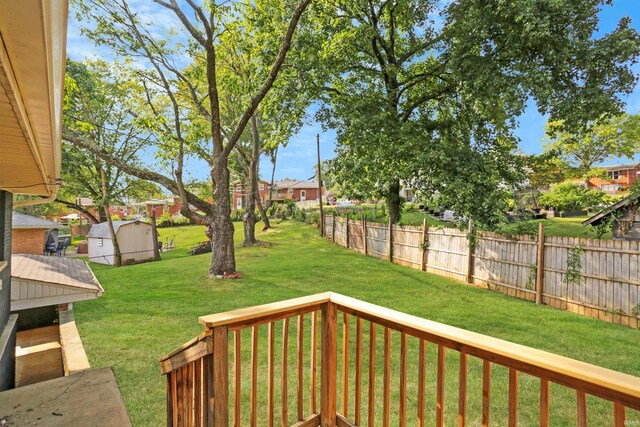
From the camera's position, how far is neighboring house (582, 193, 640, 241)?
656 cm

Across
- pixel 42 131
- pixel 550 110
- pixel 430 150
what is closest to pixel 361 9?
pixel 430 150

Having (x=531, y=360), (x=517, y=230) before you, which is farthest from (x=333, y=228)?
(x=531, y=360)

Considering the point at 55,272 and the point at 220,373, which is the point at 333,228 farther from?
the point at 220,373

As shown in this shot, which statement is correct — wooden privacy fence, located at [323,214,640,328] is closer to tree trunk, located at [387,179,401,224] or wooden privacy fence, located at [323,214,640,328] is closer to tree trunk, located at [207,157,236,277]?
tree trunk, located at [387,179,401,224]

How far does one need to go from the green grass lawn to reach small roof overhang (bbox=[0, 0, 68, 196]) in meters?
2.67

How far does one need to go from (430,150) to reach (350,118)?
2929 mm

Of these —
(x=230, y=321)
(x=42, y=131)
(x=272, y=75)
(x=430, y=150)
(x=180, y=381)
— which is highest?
(x=272, y=75)

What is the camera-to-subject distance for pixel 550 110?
8359 millimetres

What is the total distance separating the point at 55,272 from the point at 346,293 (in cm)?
570

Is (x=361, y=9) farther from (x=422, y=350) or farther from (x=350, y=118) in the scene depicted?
(x=422, y=350)

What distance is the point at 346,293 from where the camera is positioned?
→ 286 inches

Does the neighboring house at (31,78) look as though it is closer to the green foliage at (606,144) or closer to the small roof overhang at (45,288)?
the small roof overhang at (45,288)

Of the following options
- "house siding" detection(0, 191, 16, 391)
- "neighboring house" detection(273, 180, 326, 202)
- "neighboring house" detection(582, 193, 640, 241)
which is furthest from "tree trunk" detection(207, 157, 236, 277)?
"neighboring house" detection(273, 180, 326, 202)

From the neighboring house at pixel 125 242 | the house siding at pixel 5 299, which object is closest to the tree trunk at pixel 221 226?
the house siding at pixel 5 299
